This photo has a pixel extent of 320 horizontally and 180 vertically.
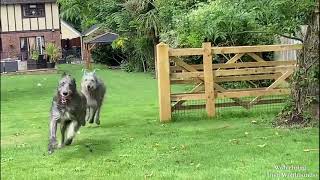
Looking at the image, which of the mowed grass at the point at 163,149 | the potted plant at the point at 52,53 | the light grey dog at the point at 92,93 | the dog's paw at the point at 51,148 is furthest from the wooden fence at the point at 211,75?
the potted plant at the point at 52,53

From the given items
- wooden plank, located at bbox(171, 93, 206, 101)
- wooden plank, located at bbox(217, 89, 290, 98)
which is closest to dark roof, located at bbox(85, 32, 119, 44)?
wooden plank, located at bbox(217, 89, 290, 98)

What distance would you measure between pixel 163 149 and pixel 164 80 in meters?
3.13

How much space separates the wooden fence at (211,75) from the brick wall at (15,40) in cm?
3351

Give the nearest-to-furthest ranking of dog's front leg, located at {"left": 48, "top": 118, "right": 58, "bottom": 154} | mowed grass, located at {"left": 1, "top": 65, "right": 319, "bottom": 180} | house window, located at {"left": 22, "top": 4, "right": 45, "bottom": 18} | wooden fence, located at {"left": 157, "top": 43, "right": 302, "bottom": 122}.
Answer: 1. mowed grass, located at {"left": 1, "top": 65, "right": 319, "bottom": 180}
2. dog's front leg, located at {"left": 48, "top": 118, "right": 58, "bottom": 154}
3. wooden fence, located at {"left": 157, "top": 43, "right": 302, "bottom": 122}
4. house window, located at {"left": 22, "top": 4, "right": 45, "bottom": 18}

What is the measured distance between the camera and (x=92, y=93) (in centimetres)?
1090

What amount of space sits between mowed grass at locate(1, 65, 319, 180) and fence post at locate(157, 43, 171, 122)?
0.32 metres

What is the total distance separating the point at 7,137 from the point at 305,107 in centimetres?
520

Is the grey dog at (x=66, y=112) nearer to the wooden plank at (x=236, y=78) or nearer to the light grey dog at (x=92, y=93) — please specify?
the light grey dog at (x=92, y=93)

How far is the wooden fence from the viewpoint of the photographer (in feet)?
35.2

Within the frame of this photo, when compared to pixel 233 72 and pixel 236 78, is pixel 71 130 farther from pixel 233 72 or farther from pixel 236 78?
pixel 236 78

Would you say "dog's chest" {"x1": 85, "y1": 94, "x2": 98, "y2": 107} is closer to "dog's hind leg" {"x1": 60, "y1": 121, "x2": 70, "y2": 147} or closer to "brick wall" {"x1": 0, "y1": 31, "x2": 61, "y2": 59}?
"dog's hind leg" {"x1": 60, "y1": 121, "x2": 70, "y2": 147}

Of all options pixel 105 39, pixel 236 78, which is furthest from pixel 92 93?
pixel 105 39

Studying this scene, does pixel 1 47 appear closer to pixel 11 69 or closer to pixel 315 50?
pixel 11 69

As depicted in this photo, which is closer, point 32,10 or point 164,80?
point 164,80
